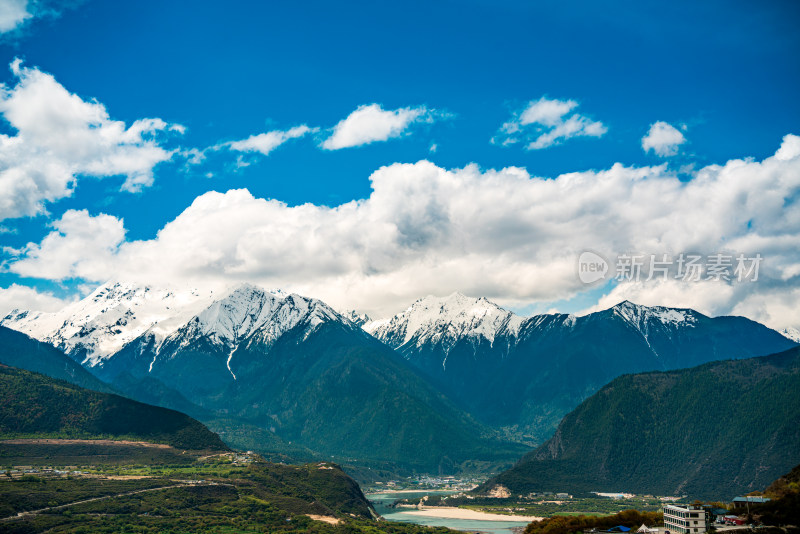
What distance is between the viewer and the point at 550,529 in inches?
6599

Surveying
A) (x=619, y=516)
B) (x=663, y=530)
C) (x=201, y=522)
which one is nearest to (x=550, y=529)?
(x=619, y=516)

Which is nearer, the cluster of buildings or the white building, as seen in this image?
the cluster of buildings

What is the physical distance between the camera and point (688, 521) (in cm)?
13562

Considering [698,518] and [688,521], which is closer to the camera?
[698,518]

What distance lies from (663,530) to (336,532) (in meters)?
81.5

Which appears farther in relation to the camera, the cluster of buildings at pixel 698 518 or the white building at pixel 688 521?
the white building at pixel 688 521

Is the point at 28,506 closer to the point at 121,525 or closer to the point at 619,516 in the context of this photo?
the point at 121,525

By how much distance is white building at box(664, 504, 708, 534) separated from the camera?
133875mm

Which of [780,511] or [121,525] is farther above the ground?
[780,511]

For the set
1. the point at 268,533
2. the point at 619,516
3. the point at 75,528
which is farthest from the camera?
the point at 268,533

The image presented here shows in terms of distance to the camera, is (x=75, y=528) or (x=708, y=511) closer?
(x=708, y=511)

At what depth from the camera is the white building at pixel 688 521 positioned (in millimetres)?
133875

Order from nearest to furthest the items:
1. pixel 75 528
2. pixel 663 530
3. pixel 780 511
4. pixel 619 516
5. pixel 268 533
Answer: pixel 780 511 < pixel 663 530 < pixel 619 516 < pixel 75 528 < pixel 268 533

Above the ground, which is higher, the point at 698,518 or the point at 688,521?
the point at 698,518
